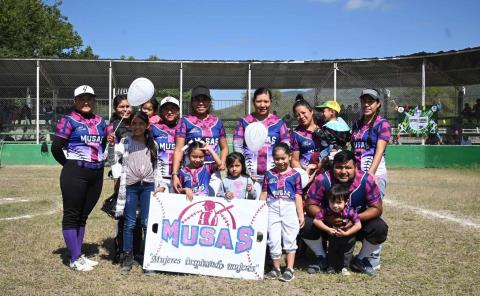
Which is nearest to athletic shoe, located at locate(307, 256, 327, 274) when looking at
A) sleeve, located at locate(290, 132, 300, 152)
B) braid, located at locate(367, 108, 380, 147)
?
sleeve, located at locate(290, 132, 300, 152)

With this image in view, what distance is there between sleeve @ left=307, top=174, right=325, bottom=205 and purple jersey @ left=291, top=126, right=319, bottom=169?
363 mm

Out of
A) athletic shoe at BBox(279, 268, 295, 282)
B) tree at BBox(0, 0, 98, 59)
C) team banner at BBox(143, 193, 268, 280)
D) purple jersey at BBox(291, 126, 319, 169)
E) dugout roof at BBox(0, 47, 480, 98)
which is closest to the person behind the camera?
athletic shoe at BBox(279, 268, 295, 282)

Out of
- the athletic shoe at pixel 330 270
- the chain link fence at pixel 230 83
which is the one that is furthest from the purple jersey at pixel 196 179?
the chain link fence at pixel 230 83

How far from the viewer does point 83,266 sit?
16.2 feet

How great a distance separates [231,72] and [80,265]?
1389cm

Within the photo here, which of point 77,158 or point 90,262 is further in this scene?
point 90,262

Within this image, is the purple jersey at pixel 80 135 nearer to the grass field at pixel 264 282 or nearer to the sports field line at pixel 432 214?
the grass field at pixel 264 282

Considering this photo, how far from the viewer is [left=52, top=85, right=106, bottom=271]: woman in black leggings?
4.91 meters

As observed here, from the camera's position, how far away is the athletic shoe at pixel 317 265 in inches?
195

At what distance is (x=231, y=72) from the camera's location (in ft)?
59.6

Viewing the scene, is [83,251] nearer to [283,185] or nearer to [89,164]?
[89,164]

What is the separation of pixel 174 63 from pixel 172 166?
1260cm

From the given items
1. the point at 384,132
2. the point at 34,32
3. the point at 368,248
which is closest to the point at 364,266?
the point at 368,248

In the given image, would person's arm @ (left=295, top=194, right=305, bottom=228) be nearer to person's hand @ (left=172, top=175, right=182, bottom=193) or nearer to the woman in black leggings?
person's hand @ (left=172, top=175, right=182, bottom=193)
